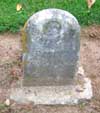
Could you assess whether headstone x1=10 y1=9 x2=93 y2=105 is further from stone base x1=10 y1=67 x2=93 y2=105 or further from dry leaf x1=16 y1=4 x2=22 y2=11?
dry leaf x1=16 y1=4 x2=22 y2=11

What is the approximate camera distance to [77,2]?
629cm

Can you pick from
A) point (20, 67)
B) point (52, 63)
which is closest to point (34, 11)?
point (20, 67)

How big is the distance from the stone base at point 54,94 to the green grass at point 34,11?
1.39m

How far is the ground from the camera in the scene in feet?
15.0

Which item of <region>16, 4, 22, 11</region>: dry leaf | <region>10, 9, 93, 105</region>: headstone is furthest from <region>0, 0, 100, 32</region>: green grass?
<region>10, 9, 93, 105</region>: headstone

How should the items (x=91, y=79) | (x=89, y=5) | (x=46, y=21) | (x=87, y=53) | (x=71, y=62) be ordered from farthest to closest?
(x=89, y=5) → (x=87, y=53) → (x=91, y=79) → (x=71, y=62) → (x=46, y=21)

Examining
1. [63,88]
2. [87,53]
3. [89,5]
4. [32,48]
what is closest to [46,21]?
[32,48]

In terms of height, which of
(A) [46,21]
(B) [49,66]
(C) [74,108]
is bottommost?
(C) [74,108]

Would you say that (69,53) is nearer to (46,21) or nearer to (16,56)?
(46,21)

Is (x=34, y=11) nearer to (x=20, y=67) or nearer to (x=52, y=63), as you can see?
(x=20, y=67)

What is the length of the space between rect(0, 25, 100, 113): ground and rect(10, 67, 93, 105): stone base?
6 centimetres

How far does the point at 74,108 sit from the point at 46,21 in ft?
3.65

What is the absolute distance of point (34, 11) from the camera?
6.11 m

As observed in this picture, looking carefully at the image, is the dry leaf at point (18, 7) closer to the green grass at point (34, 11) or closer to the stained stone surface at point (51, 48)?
the green grass at point (34, 11)
